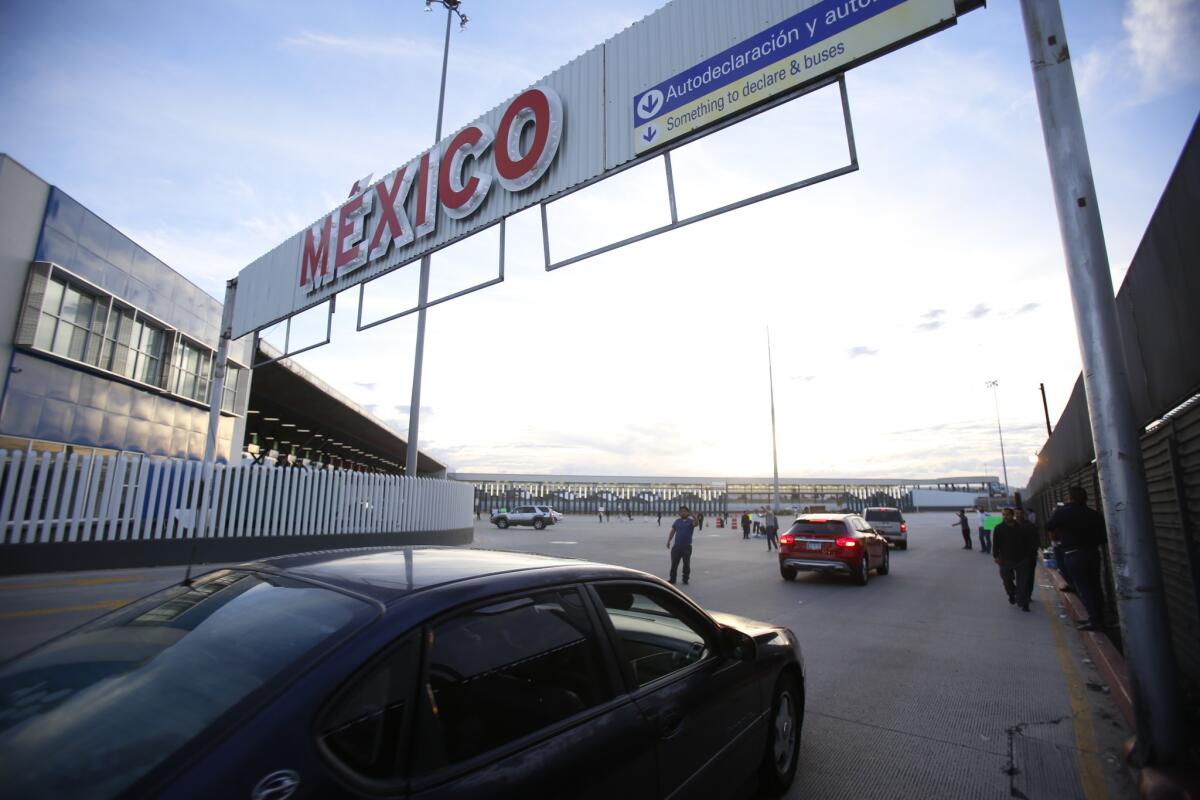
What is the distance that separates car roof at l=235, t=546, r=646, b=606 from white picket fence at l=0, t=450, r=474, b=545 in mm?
9458

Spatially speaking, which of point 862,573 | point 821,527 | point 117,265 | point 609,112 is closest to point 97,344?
point 117,265

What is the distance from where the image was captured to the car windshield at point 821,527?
39.1 feet

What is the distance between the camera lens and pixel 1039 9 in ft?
13.3

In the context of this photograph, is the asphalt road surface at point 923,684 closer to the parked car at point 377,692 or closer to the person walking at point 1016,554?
the person walking at point 1016,554

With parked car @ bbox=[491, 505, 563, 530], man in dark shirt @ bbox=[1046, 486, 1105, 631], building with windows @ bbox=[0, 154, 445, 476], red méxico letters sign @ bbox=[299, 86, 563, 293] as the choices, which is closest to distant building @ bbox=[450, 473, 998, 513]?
parked car @ bbox=[491, 505, 563, 530]

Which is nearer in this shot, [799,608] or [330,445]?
[799,608]

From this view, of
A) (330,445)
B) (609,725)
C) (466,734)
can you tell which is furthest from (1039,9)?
(330,445)

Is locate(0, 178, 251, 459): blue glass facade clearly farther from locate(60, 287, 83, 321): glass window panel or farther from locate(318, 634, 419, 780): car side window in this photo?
locate(318, 634, 419, 780): car side window

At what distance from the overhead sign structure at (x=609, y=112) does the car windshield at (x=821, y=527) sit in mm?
7644

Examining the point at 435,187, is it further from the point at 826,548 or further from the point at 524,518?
the point at 524,518

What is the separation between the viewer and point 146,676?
5.50 feet

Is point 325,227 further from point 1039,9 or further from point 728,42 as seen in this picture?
point 1039,9

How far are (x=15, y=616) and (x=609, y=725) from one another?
7982mm

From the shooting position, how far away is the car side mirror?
9.81 feet
